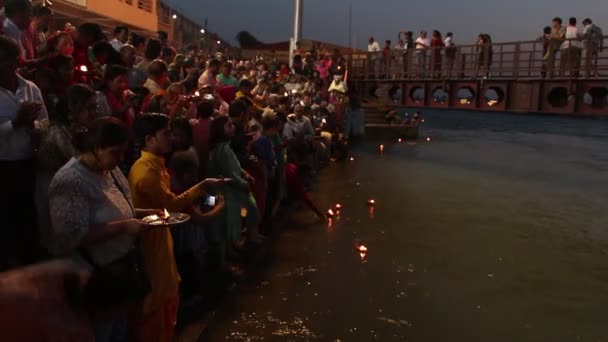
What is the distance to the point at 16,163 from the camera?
3.98 meters

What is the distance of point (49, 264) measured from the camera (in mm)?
1478

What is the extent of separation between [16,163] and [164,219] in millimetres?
1267

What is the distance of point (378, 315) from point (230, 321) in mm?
1475

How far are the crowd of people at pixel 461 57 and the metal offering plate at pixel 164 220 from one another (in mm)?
17621

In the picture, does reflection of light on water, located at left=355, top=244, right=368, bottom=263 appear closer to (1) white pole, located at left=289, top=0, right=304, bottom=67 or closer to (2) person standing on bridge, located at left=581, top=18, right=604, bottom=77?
(2) person standing on bridge, located at left=581, top=18, right=604, bottom=77

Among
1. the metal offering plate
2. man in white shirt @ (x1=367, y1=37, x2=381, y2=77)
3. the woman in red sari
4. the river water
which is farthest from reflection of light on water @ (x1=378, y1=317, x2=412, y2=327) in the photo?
man in white shirt @ (x1=367, y1=37, x2=381, y2=77)

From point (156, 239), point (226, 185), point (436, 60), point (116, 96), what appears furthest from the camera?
point (436, 60)

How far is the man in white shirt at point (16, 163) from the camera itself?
387 cm

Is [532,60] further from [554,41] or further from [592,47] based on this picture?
[592,47]

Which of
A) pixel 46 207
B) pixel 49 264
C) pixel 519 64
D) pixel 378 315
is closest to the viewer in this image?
pixel 49 264

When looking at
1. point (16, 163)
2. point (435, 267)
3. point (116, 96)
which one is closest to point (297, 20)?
point (435, 267)

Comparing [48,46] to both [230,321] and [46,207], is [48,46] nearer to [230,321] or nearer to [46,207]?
[46,207]

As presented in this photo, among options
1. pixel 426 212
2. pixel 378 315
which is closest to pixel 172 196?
pixel 378 315

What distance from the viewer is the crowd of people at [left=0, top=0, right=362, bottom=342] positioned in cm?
317
